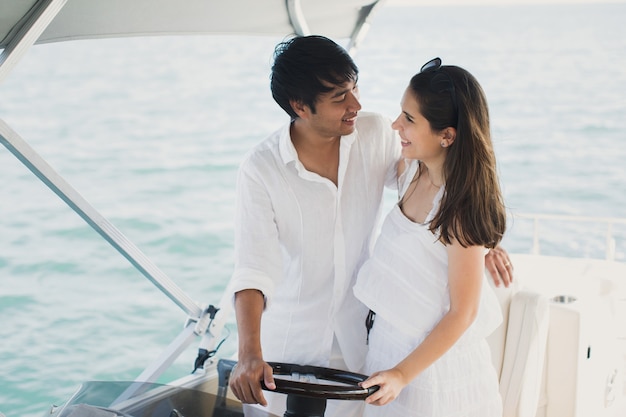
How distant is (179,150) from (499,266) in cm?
1621

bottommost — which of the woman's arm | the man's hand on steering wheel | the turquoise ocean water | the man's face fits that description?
the man's hand on steering wheel

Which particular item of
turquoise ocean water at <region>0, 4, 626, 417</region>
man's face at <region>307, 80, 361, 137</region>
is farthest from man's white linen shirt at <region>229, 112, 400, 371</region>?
turquoise ocean water at <region>0, 4, 626, 417</region>

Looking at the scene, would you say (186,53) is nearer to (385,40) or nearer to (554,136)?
(385,40)

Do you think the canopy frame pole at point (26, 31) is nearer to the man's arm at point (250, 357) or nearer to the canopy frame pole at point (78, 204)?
the canopy frame pole at point (78, 204)

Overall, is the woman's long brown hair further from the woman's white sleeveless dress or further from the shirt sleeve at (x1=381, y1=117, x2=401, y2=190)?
the shirt sleeve at (x1=381, y1=117, x2=401, y2=190)

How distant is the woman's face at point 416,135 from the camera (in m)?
1.88

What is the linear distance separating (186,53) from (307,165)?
67.1 feet

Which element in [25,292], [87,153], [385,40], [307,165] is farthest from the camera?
[385,40]

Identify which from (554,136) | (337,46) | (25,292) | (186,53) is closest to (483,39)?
(554,136)

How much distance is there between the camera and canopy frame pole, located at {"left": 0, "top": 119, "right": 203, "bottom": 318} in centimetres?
217

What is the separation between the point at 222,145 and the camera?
62.5 ft

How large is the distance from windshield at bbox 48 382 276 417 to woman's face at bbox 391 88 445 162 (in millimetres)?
718

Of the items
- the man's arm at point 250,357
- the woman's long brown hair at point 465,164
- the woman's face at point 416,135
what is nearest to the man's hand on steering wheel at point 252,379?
the man's arm at point 250,357

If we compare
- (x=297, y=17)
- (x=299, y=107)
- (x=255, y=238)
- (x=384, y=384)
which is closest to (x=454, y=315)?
(x=384, y=384)
